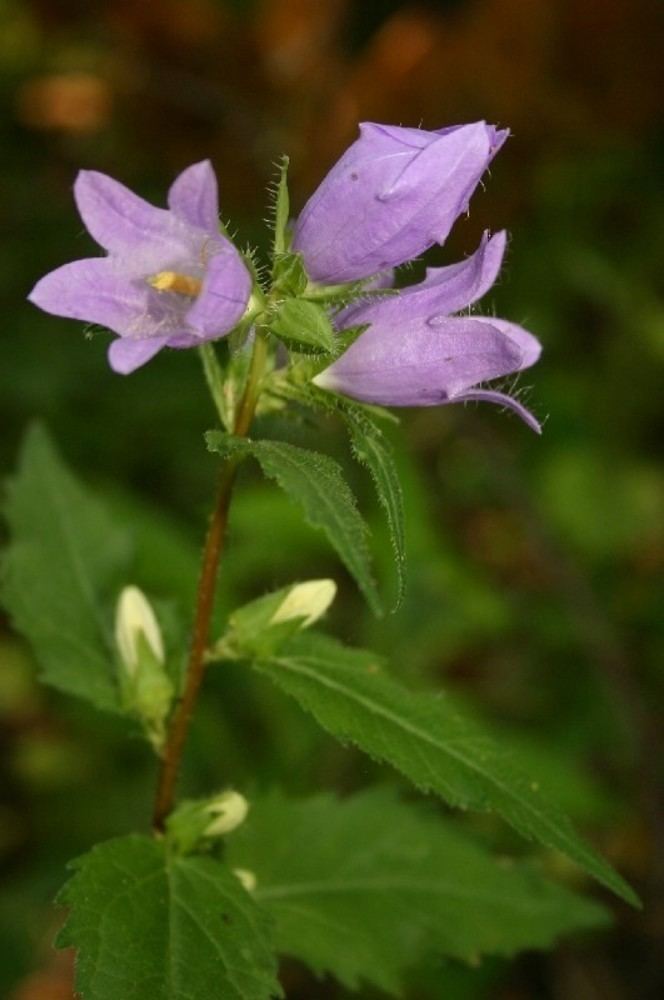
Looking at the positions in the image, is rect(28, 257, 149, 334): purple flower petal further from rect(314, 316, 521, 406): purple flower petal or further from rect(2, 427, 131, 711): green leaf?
rect(2, 427, 131, 711): green leaf

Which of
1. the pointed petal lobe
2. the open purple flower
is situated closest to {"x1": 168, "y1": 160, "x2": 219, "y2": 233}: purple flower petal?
the open purple flower

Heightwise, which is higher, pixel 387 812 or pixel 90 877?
pixel 90 877

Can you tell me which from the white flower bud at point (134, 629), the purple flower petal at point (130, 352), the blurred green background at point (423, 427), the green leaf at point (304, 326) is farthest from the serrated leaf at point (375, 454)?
the blurred green background at point (423, 427)

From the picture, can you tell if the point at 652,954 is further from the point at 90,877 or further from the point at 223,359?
the point at 90,877

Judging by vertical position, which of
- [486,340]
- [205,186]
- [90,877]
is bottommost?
[90,877]

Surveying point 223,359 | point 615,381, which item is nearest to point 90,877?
point 223,359

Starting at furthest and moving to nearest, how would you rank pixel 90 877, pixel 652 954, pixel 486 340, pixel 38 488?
pixel 652 954, pixel 38 488, pixel 90 877, pixel 486 340

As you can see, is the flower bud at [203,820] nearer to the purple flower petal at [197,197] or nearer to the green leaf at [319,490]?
the green leaf at [319,490]
